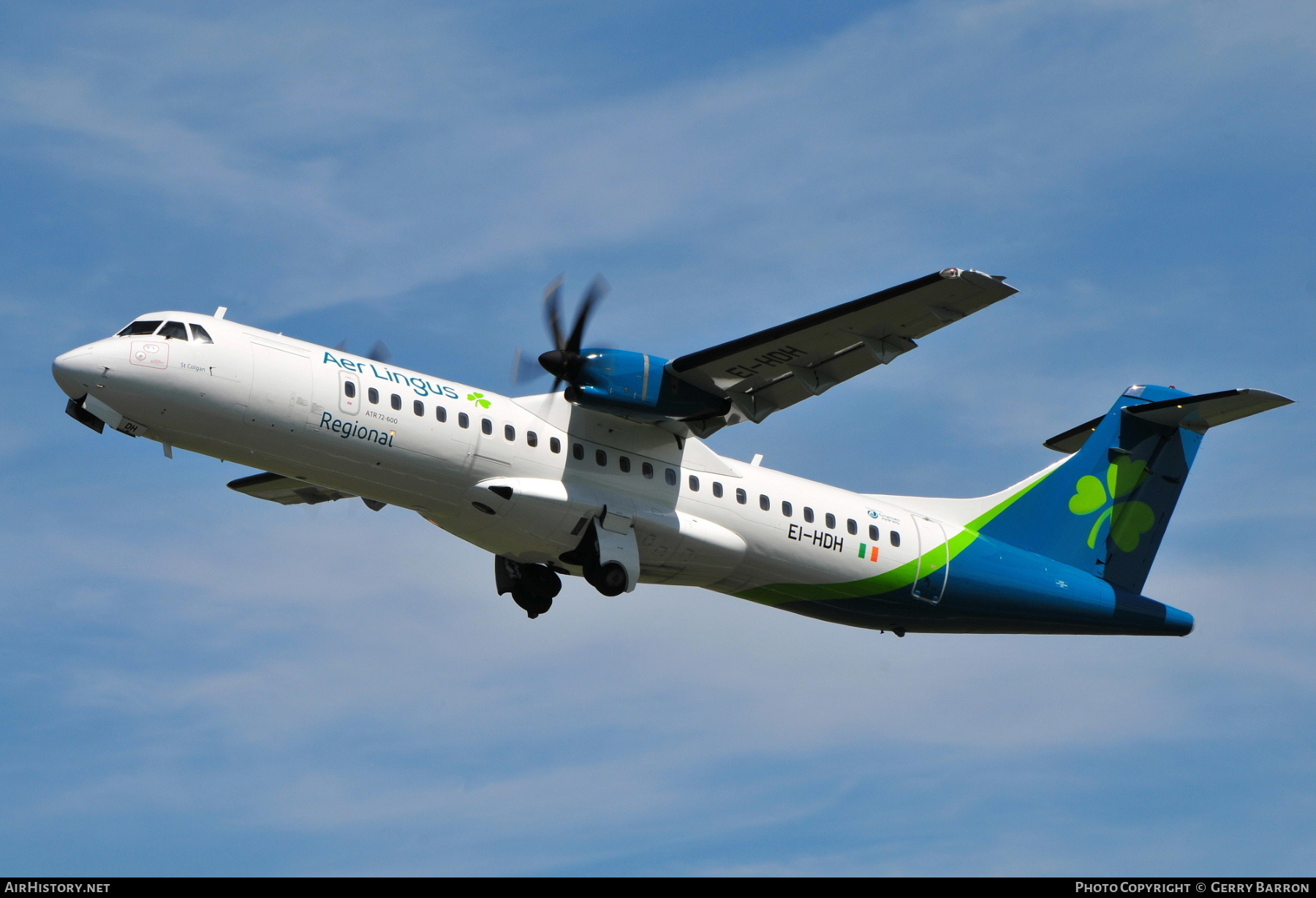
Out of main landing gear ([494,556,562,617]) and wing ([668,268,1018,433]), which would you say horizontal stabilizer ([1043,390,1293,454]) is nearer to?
wing ([668,268,1018,433])

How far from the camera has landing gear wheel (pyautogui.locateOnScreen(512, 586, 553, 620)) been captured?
20328mm

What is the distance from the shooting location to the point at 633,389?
61.0 ft

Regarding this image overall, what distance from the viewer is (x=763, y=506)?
66.0ft

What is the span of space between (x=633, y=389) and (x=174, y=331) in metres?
5.80

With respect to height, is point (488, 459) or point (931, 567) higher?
point (488, 459)

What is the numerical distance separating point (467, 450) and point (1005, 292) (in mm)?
7044

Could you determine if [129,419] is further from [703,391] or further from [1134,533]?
[1134,533]

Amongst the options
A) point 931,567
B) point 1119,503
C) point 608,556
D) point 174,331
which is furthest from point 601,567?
point 1119,503

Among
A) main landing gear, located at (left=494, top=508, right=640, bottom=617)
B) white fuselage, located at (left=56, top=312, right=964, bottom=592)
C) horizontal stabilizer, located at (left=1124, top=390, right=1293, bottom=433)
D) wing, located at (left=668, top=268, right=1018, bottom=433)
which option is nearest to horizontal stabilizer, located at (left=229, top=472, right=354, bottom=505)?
white fuselage, located at (left=56, top=312, right=964, bottom=592)

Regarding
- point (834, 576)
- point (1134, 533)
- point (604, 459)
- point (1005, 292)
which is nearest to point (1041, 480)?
point (1134, 533)

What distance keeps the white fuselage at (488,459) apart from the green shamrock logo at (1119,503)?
2.89m

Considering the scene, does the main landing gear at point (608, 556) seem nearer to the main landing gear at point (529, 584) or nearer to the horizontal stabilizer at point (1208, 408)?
the main landing gear at point (529, 584)

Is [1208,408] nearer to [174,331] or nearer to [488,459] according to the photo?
[488,459]

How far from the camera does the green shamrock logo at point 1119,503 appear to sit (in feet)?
74.9
